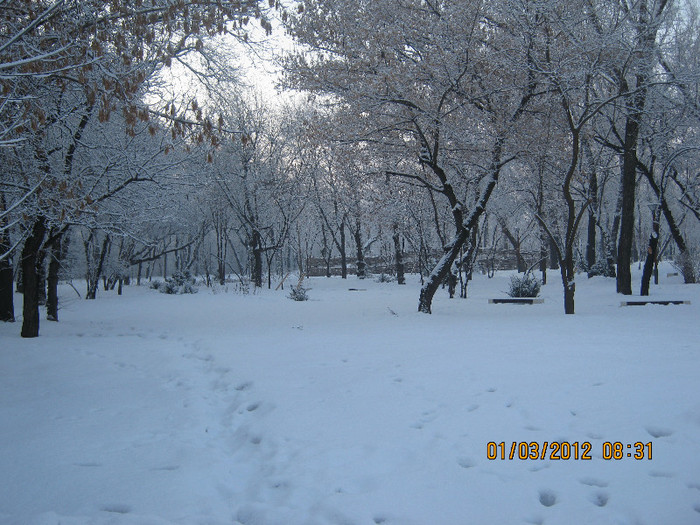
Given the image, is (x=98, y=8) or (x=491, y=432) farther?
(x=98, y=8)

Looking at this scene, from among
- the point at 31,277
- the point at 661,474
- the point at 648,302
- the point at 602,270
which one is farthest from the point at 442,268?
the point at 602,270

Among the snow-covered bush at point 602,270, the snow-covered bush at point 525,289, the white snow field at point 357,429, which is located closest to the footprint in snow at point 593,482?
the white snow field at point 357,429

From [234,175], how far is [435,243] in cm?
1324

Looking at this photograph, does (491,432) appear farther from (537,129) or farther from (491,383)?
(537,129)

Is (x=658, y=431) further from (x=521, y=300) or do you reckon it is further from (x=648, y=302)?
(x=521, y=300)

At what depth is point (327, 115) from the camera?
10953mm

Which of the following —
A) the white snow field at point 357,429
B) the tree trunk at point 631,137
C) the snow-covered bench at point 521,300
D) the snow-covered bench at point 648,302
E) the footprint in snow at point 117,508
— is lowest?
the footprint in snow at point 117,508

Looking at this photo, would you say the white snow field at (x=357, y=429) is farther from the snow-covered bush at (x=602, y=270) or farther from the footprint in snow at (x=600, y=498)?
the snow-covered bush at (x=602, y=270)

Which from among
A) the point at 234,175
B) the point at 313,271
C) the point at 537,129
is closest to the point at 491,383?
the point at 537,129

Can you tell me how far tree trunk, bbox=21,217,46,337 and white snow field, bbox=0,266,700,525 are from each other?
1111mm

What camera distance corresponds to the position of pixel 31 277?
8.66m

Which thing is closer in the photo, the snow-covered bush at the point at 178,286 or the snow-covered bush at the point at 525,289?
the snow-covered bush at the point at 525,289
